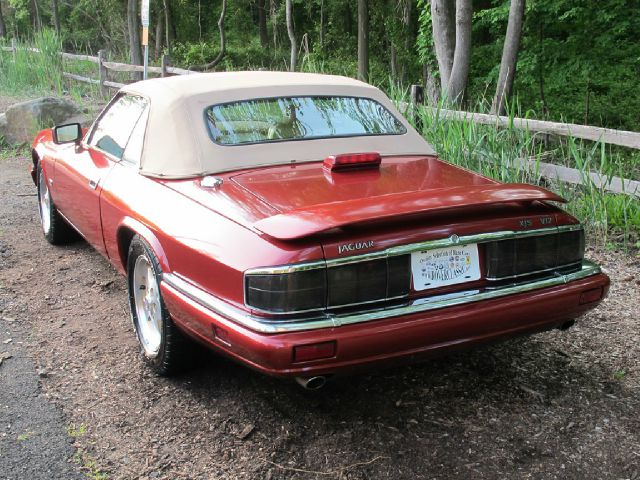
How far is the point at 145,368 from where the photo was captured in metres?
3.60

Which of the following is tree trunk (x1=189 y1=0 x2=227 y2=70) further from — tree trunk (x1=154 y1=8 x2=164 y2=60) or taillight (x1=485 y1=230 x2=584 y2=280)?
taillight (x1=485 y1=230 x2=584 y2=280)

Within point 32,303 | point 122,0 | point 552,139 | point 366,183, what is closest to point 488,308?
point 366,183

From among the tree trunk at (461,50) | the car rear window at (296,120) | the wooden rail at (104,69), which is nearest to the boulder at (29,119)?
the wooden rail at (104,69)

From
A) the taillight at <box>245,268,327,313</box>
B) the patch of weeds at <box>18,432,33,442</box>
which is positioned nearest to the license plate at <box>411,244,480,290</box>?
the taillight at <box>245,268,327,313</box>

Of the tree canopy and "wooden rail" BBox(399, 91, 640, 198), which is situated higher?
the tree canopy

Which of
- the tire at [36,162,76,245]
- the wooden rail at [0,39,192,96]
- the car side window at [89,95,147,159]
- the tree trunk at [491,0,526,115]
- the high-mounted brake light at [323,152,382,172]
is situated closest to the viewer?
the high-mounted brake light at [323,152,382,172]

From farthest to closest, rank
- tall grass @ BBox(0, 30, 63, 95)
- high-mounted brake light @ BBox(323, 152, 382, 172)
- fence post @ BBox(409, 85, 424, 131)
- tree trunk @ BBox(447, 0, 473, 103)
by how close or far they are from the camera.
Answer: tall grass @ BBox(0, 30, 63, 95)
tree trunk @ BBox(447, 0, 473, 103)
fence post @ BBox(409, 85, 424, 131)
high-mounted brake light @ BBox(323, 152, 382, 172)

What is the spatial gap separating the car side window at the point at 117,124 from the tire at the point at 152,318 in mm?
868

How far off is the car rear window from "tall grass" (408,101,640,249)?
200cm

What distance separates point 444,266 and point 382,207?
36 centimetres

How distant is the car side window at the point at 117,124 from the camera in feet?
13.7

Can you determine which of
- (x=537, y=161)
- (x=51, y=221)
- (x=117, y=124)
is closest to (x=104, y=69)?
(x=51, y=221)

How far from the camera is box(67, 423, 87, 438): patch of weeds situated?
117 inches

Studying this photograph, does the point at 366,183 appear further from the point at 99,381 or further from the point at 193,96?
the point at 99,381
